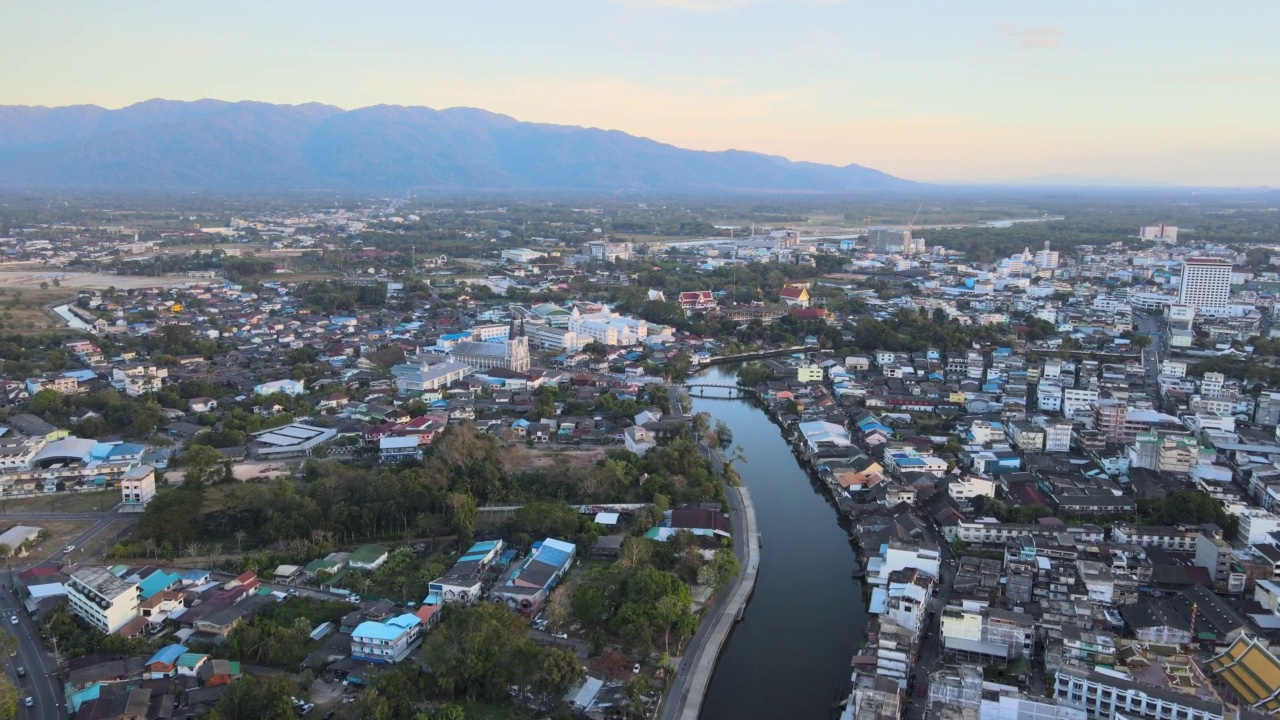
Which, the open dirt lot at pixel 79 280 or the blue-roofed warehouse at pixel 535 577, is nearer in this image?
the blue-roofed warehouse at pixel 535 577

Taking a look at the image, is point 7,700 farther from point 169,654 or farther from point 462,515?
point 462,515

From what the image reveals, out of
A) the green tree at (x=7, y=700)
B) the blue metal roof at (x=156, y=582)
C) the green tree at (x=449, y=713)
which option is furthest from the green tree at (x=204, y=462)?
the green tree at (x=449, y=713)

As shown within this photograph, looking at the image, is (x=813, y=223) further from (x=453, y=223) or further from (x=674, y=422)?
(x=674, y=422)

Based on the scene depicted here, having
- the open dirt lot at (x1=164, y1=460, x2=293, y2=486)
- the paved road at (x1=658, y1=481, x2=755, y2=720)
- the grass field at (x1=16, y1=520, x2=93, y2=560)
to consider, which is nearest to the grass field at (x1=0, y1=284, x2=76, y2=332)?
the open dirt lot at (x1=164, y1=460, x2=293, y2=486)

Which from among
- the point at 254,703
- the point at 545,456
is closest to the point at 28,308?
the point at 545,456

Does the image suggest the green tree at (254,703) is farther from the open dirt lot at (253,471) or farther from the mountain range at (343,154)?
the mountain range at (343,154)

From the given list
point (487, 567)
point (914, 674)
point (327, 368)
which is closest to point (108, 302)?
point (327, 368)
